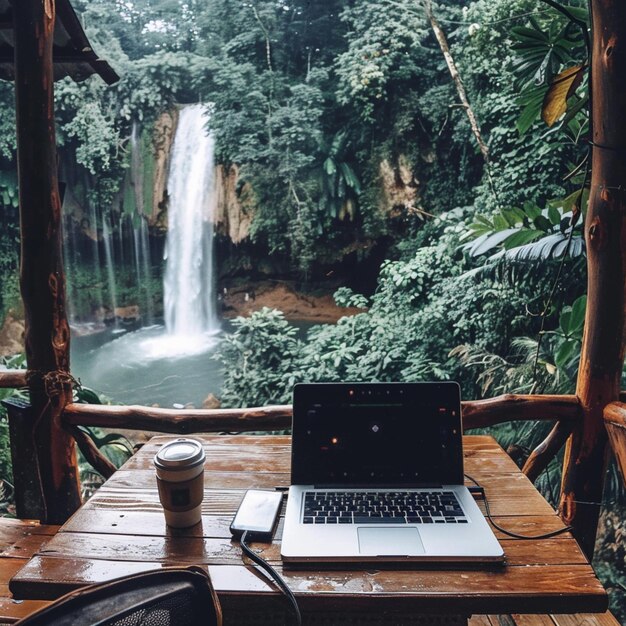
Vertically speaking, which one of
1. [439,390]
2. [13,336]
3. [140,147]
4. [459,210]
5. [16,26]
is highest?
[140,147]

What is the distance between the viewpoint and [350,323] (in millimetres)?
5195

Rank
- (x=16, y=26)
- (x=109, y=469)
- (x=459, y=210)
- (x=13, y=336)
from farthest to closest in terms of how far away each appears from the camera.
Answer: (x=13, y=336) → (x=459, y=210) → (x=109, y=469) → (x=16, y=26)

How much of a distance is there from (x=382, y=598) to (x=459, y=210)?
467 cm

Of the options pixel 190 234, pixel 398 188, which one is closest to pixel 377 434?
pixel 398 188

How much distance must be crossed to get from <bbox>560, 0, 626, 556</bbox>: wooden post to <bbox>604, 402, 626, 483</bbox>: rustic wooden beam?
46mm

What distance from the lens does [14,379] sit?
1813mm

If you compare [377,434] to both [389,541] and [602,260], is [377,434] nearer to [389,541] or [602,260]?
[389,541]

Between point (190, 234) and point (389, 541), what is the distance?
6.23 meters

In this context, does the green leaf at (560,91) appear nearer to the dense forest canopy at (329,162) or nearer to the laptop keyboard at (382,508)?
the laptop keyboard at (382,508)

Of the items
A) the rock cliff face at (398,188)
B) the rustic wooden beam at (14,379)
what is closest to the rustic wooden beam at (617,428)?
the rustic wooden beam at (14,379)

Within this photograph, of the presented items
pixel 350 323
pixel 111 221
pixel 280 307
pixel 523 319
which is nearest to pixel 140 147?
pixel 111 221

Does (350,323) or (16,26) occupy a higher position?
(16,26)

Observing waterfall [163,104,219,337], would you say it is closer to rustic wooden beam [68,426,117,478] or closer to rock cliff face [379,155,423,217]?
rock cliff face [379,155,423,217]

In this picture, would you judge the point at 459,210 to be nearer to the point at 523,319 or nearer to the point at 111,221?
the point at 523,319
